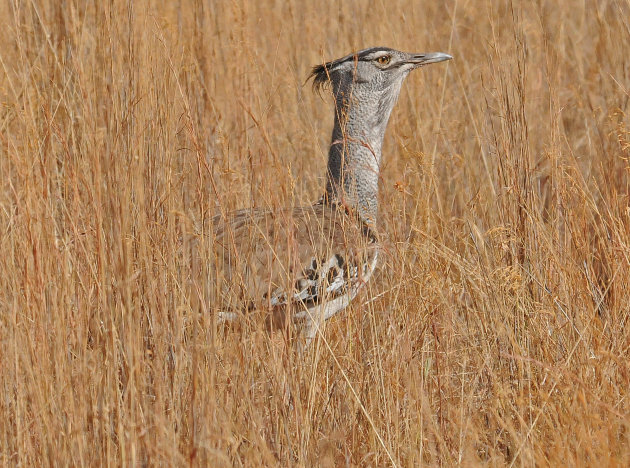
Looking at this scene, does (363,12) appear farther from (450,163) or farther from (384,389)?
(384,389)

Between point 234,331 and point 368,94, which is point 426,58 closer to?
point 368,94

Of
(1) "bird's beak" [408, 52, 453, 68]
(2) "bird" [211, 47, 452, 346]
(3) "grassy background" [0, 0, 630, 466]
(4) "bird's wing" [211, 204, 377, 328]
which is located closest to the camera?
(3) "grassy background" [0, 0, 630, 466]

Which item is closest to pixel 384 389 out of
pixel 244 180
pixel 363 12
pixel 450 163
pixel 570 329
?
pixel 570 329

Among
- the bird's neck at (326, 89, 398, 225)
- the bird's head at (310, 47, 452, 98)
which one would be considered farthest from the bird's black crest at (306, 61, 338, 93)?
the bird's neck at (326, 89, 398, 225)

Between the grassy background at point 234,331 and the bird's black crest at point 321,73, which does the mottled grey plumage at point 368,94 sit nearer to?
the bird's black crest at point 321,73

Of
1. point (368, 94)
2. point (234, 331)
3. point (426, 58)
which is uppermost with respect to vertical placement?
point (426, 58)

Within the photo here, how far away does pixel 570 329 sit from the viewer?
2.71 meters

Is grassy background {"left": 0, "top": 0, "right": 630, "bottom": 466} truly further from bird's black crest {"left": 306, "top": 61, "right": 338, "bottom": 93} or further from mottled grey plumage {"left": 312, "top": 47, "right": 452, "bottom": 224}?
bird's black crest {"left": 306, "top": 61, "right": 338, "bottom": 93}

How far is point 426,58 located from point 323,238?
1.05 meters

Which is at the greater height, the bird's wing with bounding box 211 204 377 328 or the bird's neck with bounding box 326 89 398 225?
the bird's neck with bounding box 326 89 398 225

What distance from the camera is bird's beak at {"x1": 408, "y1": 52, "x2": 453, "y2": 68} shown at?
150 inches

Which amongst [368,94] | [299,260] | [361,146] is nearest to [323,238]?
[299,260]

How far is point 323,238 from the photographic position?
10.7ft

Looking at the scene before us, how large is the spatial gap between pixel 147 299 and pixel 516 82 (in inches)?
57.9
